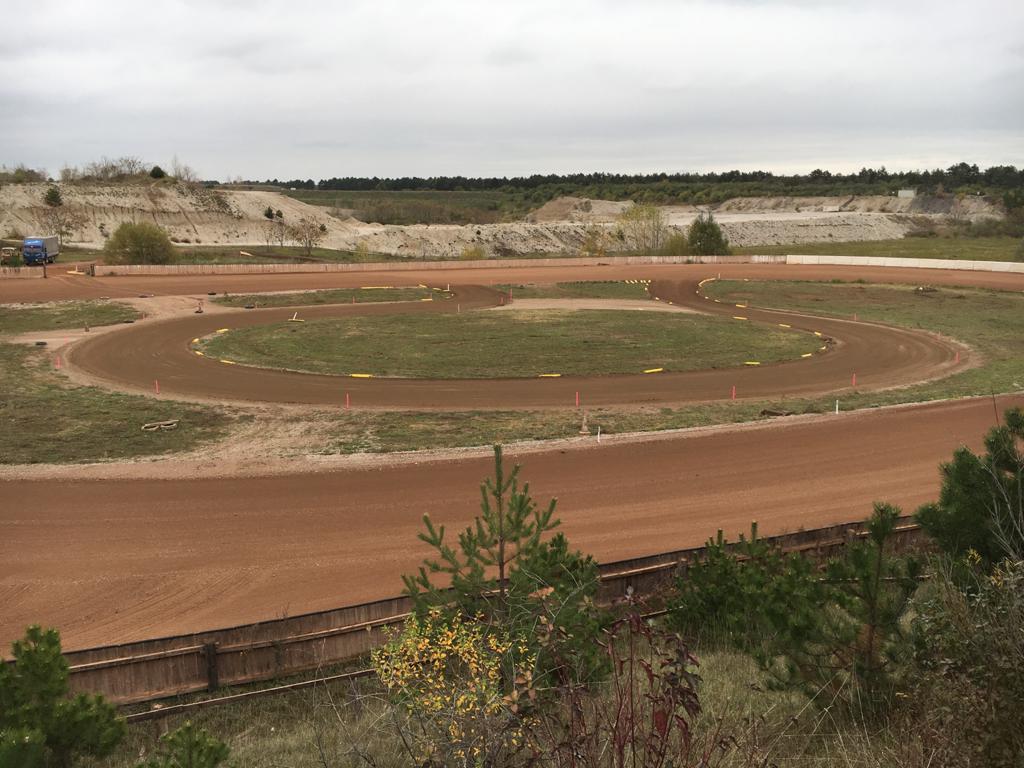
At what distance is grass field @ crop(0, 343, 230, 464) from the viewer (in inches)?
866

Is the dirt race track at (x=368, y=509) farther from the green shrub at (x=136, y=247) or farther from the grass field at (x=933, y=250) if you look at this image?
the grass field at (x=933, y=250)

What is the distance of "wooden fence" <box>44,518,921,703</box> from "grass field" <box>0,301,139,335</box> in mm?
39525

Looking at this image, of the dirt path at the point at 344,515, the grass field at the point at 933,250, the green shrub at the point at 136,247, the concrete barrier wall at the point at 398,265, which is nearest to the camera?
the dirt path at the point at 344,515

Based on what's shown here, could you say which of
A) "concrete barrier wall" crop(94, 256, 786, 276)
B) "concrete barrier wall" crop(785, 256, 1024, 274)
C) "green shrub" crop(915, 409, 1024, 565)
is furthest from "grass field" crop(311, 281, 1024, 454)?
"concrete barrier wall" crop(94, 256, 786, 276)

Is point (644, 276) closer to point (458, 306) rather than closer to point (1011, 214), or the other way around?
point (458, 306)

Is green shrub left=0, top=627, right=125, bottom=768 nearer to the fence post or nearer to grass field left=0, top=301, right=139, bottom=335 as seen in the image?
the fence post

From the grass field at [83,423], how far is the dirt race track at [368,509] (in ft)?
7.05

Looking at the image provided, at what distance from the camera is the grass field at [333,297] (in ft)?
183

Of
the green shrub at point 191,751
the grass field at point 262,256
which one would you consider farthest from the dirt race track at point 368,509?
the grass field at point 262,256

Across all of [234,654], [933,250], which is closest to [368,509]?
[234,654]

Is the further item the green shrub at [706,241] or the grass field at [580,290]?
the green shrub at [706,241]

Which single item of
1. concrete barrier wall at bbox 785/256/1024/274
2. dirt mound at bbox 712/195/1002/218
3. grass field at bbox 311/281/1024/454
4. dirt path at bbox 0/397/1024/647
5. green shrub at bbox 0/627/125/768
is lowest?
dirt path at bbox 0/397/1024/647

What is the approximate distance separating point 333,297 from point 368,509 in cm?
4371

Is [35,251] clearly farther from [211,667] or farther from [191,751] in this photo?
[191,751]
